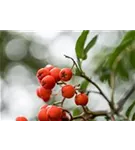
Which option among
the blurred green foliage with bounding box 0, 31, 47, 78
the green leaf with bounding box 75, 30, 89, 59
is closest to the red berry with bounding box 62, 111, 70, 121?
the green leaf with bounding box 75, 30, 89, 59

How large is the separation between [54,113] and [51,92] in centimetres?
21

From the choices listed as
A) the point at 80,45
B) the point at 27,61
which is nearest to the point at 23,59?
the point at 27,61

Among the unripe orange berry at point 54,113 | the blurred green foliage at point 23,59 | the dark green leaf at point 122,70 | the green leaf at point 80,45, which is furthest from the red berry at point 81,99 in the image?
the blurred green foliage at point 23,59

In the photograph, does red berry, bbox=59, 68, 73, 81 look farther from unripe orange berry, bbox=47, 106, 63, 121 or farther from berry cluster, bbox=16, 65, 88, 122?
unripe orange berry, bbox=47, 106, 63, 121

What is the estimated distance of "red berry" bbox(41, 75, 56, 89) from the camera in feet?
4.65

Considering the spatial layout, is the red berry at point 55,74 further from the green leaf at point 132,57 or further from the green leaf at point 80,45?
the green leaf at point 132,57

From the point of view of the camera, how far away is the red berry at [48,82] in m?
1.42

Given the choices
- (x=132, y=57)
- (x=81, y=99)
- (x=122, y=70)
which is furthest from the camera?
(x=122, y=70)

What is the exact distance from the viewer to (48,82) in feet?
4.66

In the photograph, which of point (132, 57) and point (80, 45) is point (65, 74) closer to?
point (80, 45)

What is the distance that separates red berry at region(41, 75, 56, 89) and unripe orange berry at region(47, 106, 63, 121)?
0.44ft

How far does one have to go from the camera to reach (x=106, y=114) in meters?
1.48
